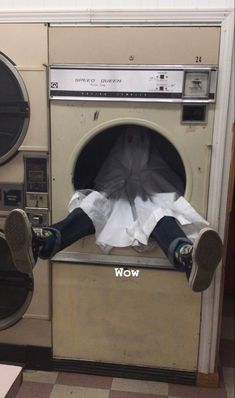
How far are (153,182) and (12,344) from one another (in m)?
1.08

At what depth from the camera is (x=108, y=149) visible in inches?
85.2

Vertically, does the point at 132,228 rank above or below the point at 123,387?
above

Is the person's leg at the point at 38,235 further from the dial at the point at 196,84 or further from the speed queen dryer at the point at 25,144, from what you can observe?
the dial at the point at 196,84

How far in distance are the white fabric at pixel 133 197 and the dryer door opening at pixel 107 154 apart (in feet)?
0.05

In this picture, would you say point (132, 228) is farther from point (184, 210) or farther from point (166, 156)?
point (166, 156)

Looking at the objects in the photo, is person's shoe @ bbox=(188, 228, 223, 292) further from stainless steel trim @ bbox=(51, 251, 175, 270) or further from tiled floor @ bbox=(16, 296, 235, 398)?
tiled floor @ bbox=(16, 296, 235, 398)

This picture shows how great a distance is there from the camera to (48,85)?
1.81 metres

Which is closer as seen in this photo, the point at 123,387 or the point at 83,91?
the point at 83,91

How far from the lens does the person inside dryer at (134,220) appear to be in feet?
5.15

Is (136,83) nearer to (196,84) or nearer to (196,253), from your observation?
(196,84)

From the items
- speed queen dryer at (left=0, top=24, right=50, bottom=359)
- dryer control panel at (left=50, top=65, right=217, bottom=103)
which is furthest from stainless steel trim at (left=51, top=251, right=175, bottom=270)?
dryer control panel at (left=50, top=65, right=217, bottom=103)

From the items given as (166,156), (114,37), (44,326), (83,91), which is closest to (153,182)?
(166,156)

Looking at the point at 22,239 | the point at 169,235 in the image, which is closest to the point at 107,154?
the point at 169,235

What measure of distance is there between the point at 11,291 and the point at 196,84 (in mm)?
1326
